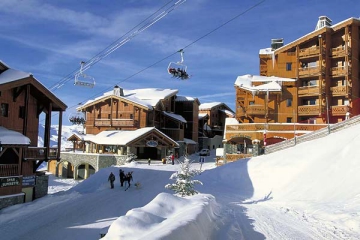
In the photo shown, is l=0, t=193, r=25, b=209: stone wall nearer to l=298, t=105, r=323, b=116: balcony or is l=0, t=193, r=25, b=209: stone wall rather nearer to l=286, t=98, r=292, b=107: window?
l=286, t=98, r=292, b=107: window

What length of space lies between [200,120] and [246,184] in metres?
40.0

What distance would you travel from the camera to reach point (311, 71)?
126 ft

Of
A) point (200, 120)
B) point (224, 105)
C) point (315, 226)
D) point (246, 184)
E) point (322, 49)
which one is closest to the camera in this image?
point (315, 226)

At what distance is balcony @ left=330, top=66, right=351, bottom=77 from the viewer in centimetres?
3703

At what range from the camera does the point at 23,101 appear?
74.5 ft

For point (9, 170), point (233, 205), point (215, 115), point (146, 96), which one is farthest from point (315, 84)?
point (9, 170)

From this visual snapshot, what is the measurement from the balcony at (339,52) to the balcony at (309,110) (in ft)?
21.1

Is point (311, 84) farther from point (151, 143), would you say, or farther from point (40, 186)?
point (40, 186)

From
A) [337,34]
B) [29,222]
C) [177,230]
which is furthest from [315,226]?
[337,34]

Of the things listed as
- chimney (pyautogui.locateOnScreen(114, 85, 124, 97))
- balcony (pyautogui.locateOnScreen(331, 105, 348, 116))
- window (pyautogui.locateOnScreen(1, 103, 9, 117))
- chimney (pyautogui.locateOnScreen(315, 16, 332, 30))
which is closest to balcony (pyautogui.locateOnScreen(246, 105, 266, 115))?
balcony (pyautogui.locateOnScreen(331, 105, 348, 116))

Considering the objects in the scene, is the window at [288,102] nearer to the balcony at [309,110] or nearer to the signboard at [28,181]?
the balcony at [309,110]

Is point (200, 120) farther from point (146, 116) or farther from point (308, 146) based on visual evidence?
point (308, 146)

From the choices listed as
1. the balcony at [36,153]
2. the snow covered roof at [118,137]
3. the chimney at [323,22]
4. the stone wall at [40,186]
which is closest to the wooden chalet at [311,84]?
the chimney at [323,22]

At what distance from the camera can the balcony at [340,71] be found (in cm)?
3703
